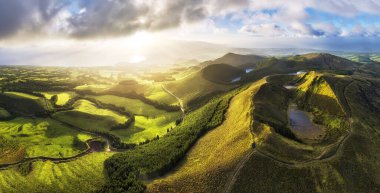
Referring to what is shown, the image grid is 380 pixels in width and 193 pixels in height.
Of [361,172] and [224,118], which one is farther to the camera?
[224,118]

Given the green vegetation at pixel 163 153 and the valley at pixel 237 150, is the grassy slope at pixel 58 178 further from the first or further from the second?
the green vegetation at pixel 163 153

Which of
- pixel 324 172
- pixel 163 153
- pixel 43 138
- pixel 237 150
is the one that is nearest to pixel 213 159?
pixel 237 150

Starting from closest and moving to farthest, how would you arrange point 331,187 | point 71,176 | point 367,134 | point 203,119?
point 331,187 < point 367,134 < point 71,176 < point 203,119

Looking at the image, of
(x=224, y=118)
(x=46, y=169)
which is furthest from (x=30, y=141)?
(x=224, y=118)

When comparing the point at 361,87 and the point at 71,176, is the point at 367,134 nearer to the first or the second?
the point at 361,87

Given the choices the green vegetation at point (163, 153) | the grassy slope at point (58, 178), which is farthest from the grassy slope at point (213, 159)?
the grassy slope at point (58, 178)

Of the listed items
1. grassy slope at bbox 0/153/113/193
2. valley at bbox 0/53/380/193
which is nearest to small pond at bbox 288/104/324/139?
valley at bbox 0/53/380/193

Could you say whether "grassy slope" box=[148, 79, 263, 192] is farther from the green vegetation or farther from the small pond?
the small pond
